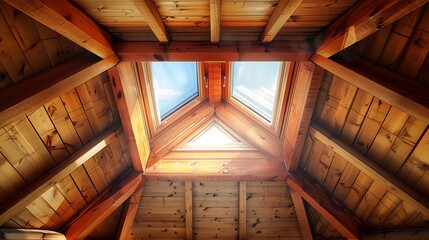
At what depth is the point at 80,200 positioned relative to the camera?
232 centimetres

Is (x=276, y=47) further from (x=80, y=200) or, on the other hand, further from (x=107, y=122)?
(x=80, y=200)

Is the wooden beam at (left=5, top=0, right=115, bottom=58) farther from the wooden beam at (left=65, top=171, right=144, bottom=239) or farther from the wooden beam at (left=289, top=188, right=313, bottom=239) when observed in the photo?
the wooden beam at (left=289, top=188, right=313, bottom=239)

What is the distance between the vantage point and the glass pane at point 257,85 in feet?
7.66

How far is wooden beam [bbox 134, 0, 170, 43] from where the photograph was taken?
1286 mm

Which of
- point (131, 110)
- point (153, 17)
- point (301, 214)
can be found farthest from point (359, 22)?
point (301, 214)

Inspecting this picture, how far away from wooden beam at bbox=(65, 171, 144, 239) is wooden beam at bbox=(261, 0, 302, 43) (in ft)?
5.53

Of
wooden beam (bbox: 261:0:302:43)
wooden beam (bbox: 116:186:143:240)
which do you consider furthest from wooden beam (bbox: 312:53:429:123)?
wooden beam (bbox: 116:186:143:240)

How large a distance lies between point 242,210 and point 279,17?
2206mm

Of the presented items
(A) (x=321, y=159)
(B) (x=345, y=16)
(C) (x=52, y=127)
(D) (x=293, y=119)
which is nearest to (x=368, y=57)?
(B) (x=345, y=16)

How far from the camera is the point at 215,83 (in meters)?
2.57

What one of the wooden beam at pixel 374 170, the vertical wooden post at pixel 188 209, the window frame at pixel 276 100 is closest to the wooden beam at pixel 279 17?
the window frame at pixel 276 100

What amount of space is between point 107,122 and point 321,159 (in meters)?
1.83

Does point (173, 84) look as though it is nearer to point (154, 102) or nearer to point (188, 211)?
point (154, 102)

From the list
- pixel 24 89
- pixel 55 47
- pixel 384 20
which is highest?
pixel 55 47
